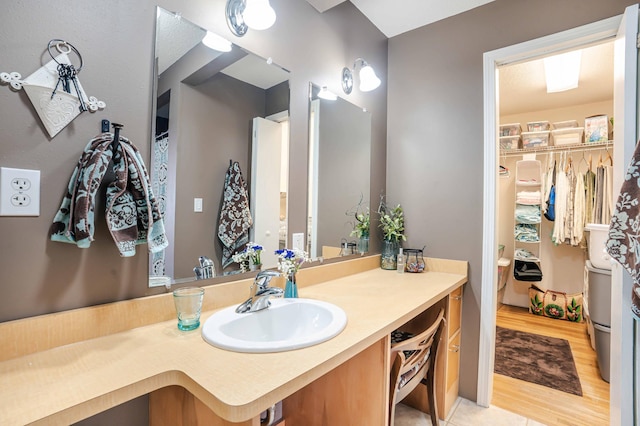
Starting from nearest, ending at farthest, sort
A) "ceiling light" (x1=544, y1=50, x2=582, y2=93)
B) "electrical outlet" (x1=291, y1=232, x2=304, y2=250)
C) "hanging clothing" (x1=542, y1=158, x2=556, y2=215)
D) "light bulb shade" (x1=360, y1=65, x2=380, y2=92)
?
"electrical outlet" (x1=291, y1=232, x2=304, y2=250) < "light bulb shade" (x1=360, y1=65, x2=380, y2=92) < "ceiling light" (x1=544, y1=50, x2=582, y2=93) < "hanging clothing" (x1=542, y1=158, x2=556, y2=215)

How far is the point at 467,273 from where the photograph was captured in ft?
6.51

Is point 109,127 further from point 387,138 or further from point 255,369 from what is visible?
point 387,138

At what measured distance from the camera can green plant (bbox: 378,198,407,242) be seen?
2.22 m

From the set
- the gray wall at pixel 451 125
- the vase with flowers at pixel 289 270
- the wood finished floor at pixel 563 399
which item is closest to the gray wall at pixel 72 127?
the vase with flowers at pixel 289 270

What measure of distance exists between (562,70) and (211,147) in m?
2.98

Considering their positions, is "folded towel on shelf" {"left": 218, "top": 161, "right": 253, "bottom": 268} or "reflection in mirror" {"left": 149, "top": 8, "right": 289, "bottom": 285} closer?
"reflection in mirror" {"left": 149, "top": 8, "right": 289, "bottom": 285}

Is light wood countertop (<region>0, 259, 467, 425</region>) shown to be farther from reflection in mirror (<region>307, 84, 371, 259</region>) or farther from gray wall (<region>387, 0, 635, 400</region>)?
gray wall (<region>387, 0, 635, 400</region>)

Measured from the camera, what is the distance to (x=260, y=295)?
3.92 ft

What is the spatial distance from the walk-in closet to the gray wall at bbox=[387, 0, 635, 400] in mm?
972

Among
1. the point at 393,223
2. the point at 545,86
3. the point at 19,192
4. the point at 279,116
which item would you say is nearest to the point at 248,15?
the point at 279,116

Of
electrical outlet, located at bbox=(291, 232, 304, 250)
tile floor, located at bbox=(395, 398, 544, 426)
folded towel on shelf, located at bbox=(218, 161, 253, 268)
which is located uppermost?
folded towel on shelf, located at bbox=(218, 161, 253, 268)

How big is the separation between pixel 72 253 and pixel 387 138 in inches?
81.7

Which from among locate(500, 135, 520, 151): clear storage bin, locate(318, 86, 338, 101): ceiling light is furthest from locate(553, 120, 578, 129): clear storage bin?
locate(318, 86, 338, 101): ceiling light

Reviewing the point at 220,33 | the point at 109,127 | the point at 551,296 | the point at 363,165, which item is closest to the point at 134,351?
the point at 109,127
